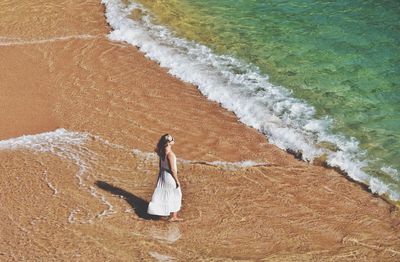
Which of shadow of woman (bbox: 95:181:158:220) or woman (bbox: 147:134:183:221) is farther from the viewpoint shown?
shadow of woman (bbox: 95:181:158:220)

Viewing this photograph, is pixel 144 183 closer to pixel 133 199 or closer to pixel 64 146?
pixel 133 199

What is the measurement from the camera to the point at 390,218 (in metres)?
9.73

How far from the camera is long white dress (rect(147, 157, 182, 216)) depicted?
8906 mm

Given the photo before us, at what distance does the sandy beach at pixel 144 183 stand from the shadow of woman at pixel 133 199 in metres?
0.03

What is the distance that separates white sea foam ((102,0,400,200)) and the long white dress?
10.9ft

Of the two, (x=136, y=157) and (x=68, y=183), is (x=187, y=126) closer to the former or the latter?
(x=136, y=157)

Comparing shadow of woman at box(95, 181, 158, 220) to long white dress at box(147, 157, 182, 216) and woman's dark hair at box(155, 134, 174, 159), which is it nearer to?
long white dress at box(147, 157, 182, 216)

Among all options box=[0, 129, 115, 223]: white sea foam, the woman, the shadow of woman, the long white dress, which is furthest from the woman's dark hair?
box=[0, 129, 115, 223]: white sea foam

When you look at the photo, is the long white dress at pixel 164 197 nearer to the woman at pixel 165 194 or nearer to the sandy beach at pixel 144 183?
the woman at pixel 165 194

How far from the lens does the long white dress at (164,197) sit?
29.2 feet

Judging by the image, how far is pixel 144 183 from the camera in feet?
33.2

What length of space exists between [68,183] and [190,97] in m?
4.36

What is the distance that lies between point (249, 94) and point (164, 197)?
5423mm

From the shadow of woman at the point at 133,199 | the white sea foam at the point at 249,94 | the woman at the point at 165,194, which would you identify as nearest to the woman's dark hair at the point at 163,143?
the woman at the point at 165,194
